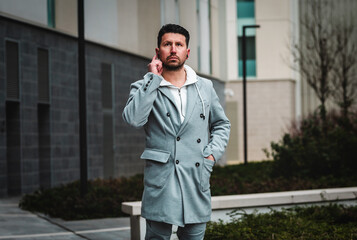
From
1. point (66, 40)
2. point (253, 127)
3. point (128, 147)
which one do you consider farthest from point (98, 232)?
point (253, 127)

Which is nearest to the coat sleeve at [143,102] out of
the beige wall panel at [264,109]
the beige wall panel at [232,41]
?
the beige wall panel at [264,109]

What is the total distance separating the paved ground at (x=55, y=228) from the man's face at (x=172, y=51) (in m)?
4.41

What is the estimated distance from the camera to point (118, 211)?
1021cm

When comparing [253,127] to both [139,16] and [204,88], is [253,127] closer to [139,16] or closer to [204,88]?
[139,16]

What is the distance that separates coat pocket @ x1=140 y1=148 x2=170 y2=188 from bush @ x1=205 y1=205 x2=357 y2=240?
290 cm

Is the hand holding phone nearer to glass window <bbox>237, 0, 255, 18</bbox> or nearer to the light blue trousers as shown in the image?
the light blue trousers

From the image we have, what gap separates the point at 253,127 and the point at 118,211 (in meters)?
24.9

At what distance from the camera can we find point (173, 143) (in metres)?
3.75

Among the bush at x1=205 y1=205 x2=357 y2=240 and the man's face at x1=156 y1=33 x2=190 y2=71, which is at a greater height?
the man's face at x1=156 y1=33 x2=190 y2=71

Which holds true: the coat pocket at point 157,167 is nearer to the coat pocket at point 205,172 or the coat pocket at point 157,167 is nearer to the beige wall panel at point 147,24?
the coat pocket at point 205,172

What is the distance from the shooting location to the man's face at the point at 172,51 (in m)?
3.81

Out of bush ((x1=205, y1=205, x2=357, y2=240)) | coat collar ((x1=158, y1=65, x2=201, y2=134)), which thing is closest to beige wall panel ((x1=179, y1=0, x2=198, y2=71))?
bush ((x1=205, y1=205, x2=357, y2=240))

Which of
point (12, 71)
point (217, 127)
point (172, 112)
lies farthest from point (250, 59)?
point (172, 112)

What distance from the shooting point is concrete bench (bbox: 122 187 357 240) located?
692cm
